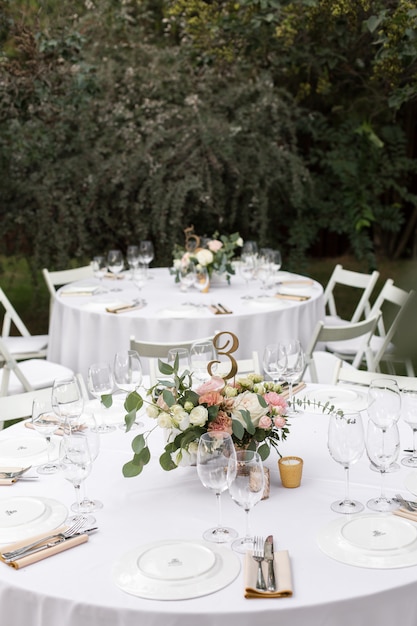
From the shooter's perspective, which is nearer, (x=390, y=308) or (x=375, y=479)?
(x=390, y=308)

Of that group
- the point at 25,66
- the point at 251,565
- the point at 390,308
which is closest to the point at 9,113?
the point at 25,66

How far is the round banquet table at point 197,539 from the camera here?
1.55 metres

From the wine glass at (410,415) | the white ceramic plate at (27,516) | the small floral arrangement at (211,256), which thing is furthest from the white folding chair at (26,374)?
the wine glass at (410,415)

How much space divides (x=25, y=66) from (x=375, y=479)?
6.59 m

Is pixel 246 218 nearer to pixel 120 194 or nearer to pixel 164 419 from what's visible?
pixel 120 194

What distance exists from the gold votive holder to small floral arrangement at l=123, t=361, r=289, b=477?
73mm

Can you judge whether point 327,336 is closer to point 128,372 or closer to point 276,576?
point 128,372

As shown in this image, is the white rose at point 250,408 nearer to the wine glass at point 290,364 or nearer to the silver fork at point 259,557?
the silver fork at point 259,557

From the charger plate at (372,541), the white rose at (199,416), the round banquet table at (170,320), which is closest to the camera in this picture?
the charger plate at (372,541)

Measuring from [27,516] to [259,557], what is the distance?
2.13 ft

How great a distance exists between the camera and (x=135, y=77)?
26.0 ft

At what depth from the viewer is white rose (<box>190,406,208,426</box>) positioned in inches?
80.4

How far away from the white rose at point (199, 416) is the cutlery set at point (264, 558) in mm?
371

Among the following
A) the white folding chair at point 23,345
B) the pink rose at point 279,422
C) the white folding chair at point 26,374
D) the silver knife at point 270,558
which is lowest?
the white folding chair at point 23,345
